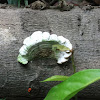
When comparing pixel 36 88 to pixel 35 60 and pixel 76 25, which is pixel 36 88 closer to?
pixel 35 60

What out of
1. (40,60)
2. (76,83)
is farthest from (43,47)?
(76,83)

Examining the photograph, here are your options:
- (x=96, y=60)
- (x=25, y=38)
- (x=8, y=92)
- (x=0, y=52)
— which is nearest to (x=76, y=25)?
(x=96, y=60)

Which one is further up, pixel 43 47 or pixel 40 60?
pixel 43 47

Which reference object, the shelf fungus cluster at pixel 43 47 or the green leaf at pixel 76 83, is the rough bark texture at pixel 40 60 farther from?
the green leaf at pixel 76 83

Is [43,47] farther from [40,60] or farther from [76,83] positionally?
[76,83]

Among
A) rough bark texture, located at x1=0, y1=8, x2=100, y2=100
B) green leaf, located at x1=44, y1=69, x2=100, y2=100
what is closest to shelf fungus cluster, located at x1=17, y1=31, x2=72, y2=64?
rough bark texture, located at x1=0, y1=8, x2=100, y2=100

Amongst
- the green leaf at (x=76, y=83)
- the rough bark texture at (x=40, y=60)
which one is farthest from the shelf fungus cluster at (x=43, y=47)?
the green leaf at (x=76, y=83)

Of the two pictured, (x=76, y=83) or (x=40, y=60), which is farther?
(x=40, y=60)
